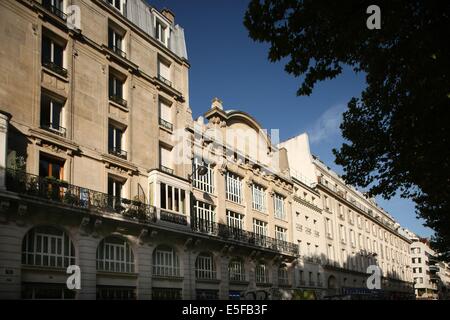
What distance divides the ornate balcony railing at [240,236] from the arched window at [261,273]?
1507 millimetres

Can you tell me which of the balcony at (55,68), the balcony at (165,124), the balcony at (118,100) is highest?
the balcony at (55,68)

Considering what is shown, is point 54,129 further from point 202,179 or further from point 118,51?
point 202,179

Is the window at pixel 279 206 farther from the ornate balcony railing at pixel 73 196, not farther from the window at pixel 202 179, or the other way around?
the ornate balcony railing at pixel 73 196

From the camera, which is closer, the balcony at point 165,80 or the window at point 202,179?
the balcony at point 165,80

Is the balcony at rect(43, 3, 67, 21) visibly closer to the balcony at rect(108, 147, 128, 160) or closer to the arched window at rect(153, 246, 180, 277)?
the balcony at rect(108, 147, 128, 160)

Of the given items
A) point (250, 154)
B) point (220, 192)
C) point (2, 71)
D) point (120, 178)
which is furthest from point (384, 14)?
point (250, 154)

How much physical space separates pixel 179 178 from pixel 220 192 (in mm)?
5720

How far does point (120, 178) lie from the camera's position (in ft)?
80.8

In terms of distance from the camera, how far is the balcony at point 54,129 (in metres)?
21.2

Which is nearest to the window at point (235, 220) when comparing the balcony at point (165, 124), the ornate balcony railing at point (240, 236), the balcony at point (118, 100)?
the ornate balcony railing at point (240, 236)

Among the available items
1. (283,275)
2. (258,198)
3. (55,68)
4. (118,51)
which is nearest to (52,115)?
(55,68)

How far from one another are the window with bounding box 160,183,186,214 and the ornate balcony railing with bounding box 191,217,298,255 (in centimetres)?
157

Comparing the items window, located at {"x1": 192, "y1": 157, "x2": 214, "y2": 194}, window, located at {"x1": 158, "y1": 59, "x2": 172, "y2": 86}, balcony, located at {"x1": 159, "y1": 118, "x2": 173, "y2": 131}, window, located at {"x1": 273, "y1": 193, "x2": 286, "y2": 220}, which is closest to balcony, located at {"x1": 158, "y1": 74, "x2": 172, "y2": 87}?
window, located at {"x1": 158, "y1": 59, "x2": 172, "y2": 86}

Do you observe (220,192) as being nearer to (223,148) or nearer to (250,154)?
(223,148)
